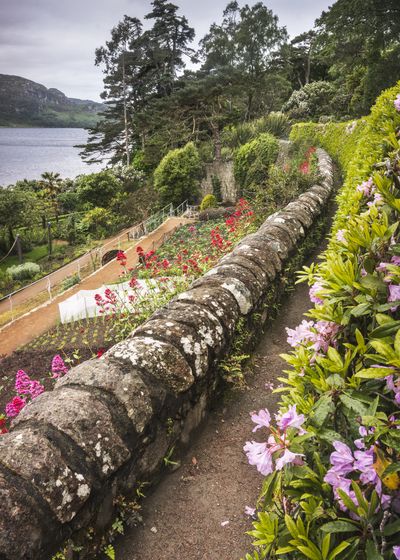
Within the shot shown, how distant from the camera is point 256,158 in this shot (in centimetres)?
1909

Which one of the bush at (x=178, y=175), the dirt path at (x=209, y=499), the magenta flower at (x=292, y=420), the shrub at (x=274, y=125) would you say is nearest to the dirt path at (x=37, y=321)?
the dirt path at (x=209, y=499)

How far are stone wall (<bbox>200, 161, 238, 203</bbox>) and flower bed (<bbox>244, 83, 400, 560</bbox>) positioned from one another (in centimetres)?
2399

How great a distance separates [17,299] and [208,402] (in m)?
18.6

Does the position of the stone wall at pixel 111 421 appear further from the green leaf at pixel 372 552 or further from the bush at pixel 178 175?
the bush at pixel 178 175

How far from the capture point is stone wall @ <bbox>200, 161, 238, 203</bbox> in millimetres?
25688

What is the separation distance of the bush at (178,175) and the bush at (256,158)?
561 centimetres

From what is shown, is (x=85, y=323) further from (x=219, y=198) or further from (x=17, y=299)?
(x=219, y=198)

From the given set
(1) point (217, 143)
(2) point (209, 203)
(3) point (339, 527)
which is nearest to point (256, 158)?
(2) point (209, 203)

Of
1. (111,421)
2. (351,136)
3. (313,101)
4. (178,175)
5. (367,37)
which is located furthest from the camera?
(313,101)

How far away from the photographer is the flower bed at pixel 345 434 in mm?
924

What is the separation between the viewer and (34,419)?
72.6 inches

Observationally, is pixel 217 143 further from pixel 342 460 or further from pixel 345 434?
pixel 342 460

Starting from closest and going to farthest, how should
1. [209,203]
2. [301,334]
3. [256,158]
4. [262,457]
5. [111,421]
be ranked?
[262,457]
[301,334]
[111,421]
[256,158]
[209,203]

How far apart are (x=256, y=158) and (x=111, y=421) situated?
62.4 ft
